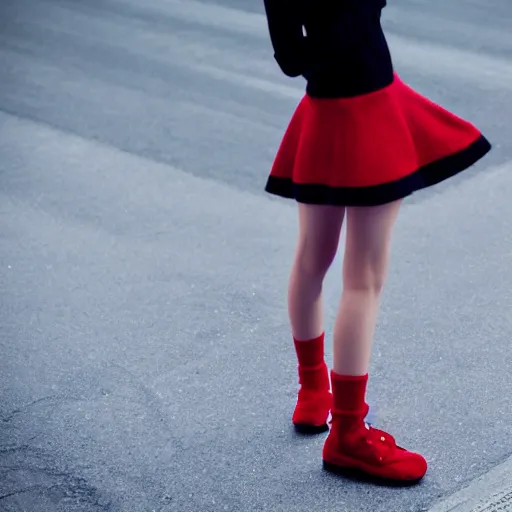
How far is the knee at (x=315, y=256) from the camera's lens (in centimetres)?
276

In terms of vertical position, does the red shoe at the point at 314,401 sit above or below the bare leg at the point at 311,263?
below

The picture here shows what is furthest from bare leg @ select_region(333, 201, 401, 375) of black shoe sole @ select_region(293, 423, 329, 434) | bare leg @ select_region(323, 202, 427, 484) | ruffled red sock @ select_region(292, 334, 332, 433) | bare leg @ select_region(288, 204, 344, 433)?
black shoe sole @ select_region(293, 423, 329, 434)

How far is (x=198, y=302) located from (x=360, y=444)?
4.56 ft

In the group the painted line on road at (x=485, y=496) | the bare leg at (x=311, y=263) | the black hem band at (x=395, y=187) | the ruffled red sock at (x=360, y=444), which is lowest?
the painted line on road at (x=485, y=496)

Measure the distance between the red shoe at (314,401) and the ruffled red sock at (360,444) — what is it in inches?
8.7

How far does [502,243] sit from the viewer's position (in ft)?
14.6

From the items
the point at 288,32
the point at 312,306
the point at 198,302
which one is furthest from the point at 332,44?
the point at 198,302

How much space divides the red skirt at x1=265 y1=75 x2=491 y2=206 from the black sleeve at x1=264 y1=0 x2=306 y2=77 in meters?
0.14

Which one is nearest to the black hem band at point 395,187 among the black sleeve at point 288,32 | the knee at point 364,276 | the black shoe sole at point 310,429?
the knee at point 364,276

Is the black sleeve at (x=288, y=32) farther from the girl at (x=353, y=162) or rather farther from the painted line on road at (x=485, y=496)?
the painted line on road at (x=485, y=496)

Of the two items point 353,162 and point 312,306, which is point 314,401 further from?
point 353,162

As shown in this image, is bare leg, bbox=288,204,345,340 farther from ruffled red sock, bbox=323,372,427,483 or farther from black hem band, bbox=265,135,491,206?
ruffled red sock, bbox=323,372,427,483

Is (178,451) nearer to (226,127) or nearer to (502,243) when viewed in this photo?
(502,243)

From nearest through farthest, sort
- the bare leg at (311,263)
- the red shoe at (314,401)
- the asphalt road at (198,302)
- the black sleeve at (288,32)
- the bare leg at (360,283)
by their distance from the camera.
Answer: the black sleeve at (288,32), the bare leg at (360,283), the bare leg at (311,263), the asphalt road at (198,302), the red shoe at (314,401)
